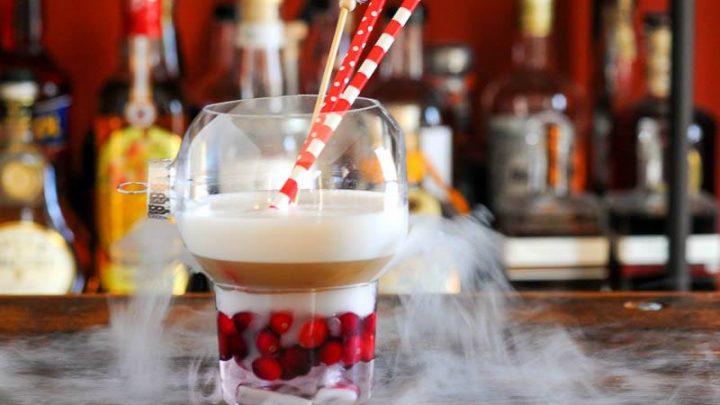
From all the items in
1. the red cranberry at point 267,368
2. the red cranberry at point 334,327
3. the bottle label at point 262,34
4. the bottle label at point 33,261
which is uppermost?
the bottle label at point 262,34

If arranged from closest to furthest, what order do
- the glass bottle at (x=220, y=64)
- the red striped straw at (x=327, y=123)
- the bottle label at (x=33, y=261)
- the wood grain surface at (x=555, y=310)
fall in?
the red striped straw at (x=327, y=123) → the wood grain surface at (x=555, y=310) → the bottle label at (x=33, y=261) → the glass bottle at (x=220, y=64)

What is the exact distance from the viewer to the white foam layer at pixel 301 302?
0.50m

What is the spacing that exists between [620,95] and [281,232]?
32.2 inches

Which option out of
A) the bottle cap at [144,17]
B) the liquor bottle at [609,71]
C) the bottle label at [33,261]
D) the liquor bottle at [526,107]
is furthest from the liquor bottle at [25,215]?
the liquor bottle at [609,71]

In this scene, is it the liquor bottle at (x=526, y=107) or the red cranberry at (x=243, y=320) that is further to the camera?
the liquor bottle at (x=526, y=107)

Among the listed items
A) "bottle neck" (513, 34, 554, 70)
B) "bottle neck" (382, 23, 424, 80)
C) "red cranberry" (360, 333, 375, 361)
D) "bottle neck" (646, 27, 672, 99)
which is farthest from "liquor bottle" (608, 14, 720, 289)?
"red cranberry" (360, 333, 375, 361)

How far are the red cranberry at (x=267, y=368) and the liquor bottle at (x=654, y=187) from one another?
24.4 inches

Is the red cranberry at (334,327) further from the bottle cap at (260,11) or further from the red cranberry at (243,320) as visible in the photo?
the bottle cap at (260,11)

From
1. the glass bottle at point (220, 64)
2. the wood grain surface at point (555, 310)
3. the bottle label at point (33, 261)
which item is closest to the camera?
the wood grain surface at point (555, 310)

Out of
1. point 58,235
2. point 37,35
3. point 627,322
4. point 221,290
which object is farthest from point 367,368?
point 37,35

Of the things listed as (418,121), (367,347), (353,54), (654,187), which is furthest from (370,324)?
(654,187)

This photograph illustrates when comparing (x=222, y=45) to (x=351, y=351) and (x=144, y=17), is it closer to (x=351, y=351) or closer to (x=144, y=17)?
(x=144, y=17)

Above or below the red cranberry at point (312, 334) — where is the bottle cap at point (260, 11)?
above

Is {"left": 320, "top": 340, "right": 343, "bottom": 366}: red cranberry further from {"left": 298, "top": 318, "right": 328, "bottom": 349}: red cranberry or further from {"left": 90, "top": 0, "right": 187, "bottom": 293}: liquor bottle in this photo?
{"left": 90, "top": 0, "right": 187, "bottom": 293}: liquor bottle
